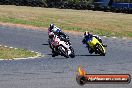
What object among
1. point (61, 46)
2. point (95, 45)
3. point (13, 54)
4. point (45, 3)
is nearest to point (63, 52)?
point (61, 46)

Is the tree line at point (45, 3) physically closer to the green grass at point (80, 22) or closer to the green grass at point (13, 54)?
the green grass at point (80, 22)

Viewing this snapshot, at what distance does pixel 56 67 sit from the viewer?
49.0 ft

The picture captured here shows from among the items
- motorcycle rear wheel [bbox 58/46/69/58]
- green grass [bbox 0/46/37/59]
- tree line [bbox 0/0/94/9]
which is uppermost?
motorcycle rear wheel [bbox 58/46/69/58]

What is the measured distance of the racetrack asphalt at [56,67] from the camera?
11852 mm

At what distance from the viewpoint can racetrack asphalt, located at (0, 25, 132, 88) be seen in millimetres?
11852

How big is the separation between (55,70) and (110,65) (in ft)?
8.28

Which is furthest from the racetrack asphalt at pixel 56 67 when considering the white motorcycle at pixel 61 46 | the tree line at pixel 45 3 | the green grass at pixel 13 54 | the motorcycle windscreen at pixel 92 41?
the tree line at pixel 45 3

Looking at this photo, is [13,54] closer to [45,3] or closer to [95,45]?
[95,45]

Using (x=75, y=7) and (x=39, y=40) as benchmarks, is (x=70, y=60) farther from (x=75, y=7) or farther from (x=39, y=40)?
(x=75, y=7)

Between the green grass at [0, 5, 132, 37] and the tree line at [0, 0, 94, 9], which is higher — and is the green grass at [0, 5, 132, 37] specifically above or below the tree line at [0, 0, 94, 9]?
above

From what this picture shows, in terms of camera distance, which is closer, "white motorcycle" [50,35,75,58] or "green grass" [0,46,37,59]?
"white motorcycle" [50,35,75,58]

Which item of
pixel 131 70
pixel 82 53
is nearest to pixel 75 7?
pixel 82 53

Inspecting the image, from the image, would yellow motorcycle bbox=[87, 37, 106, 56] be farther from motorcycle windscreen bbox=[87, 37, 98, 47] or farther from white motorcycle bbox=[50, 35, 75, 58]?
white motorcycle bbox=[50, 35, 75, 58]

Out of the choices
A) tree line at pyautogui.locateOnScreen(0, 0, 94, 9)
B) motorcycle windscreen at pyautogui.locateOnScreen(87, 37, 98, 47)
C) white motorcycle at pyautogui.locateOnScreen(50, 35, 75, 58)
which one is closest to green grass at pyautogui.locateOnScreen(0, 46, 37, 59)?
white motorcycle at pyautogui.locateOnScreen(50, 35, 75, 58)
